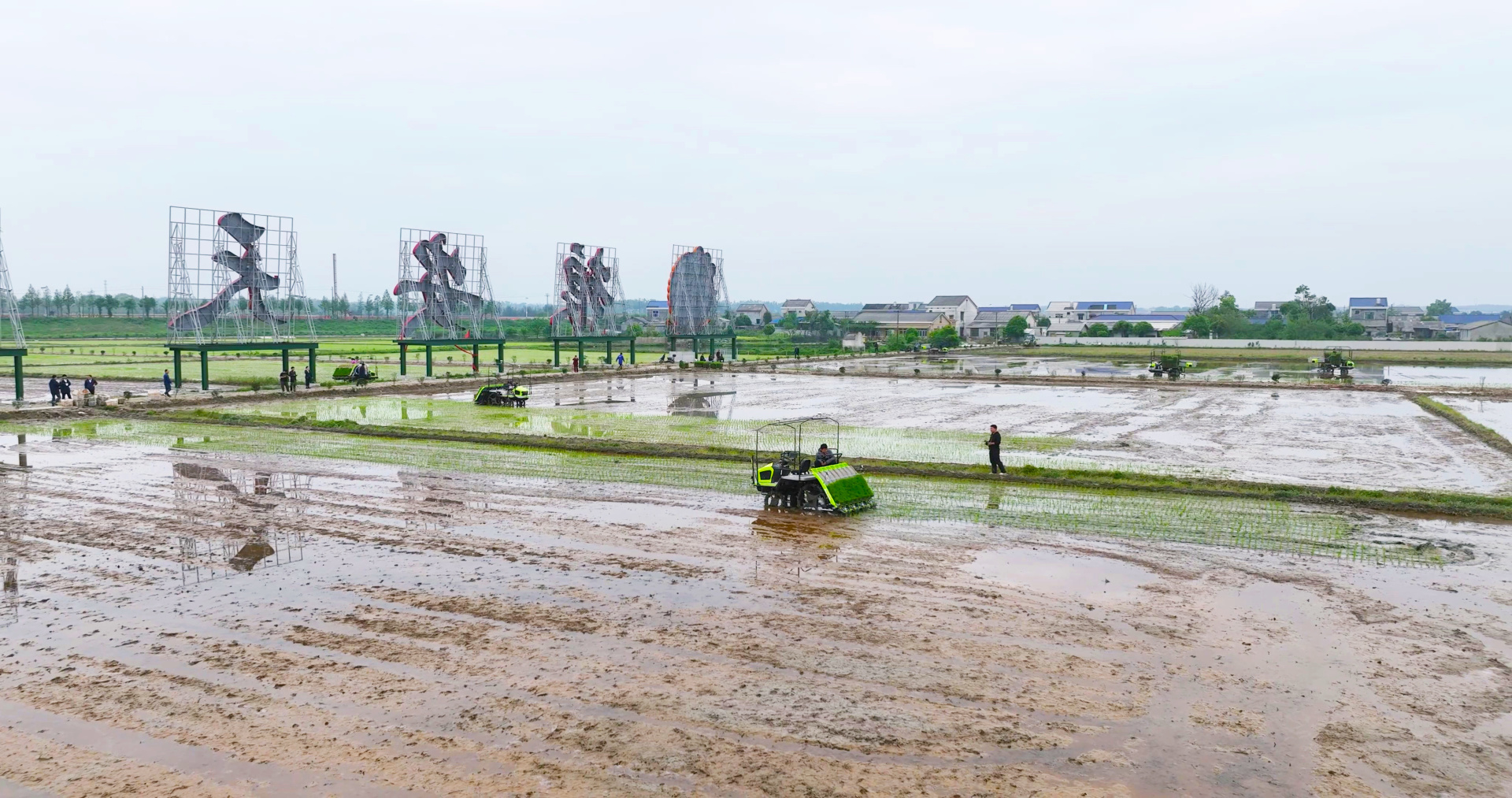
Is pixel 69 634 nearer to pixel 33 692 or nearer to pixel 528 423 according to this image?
pixel 33 692

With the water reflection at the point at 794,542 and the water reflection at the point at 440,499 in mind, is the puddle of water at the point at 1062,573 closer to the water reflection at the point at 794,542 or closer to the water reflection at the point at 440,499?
the water reflection at the point at 794,542

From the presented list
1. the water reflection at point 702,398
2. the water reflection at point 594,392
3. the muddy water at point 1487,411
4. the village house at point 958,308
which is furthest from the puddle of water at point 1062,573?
the village house at point 958,308

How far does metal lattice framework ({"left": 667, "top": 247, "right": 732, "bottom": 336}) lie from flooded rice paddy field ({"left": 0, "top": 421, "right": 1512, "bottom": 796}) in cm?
5470

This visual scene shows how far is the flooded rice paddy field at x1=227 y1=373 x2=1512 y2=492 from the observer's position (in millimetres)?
26469

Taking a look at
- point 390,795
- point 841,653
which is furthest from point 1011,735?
point 390,795

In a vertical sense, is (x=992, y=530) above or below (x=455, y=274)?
below

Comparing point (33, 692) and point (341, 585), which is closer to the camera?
point (33, 692)

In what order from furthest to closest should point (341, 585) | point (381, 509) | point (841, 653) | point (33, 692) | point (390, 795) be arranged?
point (381, 509)
point (341, 585)
point (841, 653)
point (33, 692)
point (390, 795)

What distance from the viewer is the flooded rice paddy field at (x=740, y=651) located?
29.0 feet

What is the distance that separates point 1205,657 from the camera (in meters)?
11.6

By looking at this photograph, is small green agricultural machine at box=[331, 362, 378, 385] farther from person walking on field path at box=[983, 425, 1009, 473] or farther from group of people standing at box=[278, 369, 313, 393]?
person walking on field path at box=[983, 425, 1009, 473]

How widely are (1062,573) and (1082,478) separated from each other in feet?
28.1

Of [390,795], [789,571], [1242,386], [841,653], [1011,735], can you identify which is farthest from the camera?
[1242,386]

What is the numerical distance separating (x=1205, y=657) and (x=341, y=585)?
434 inches
